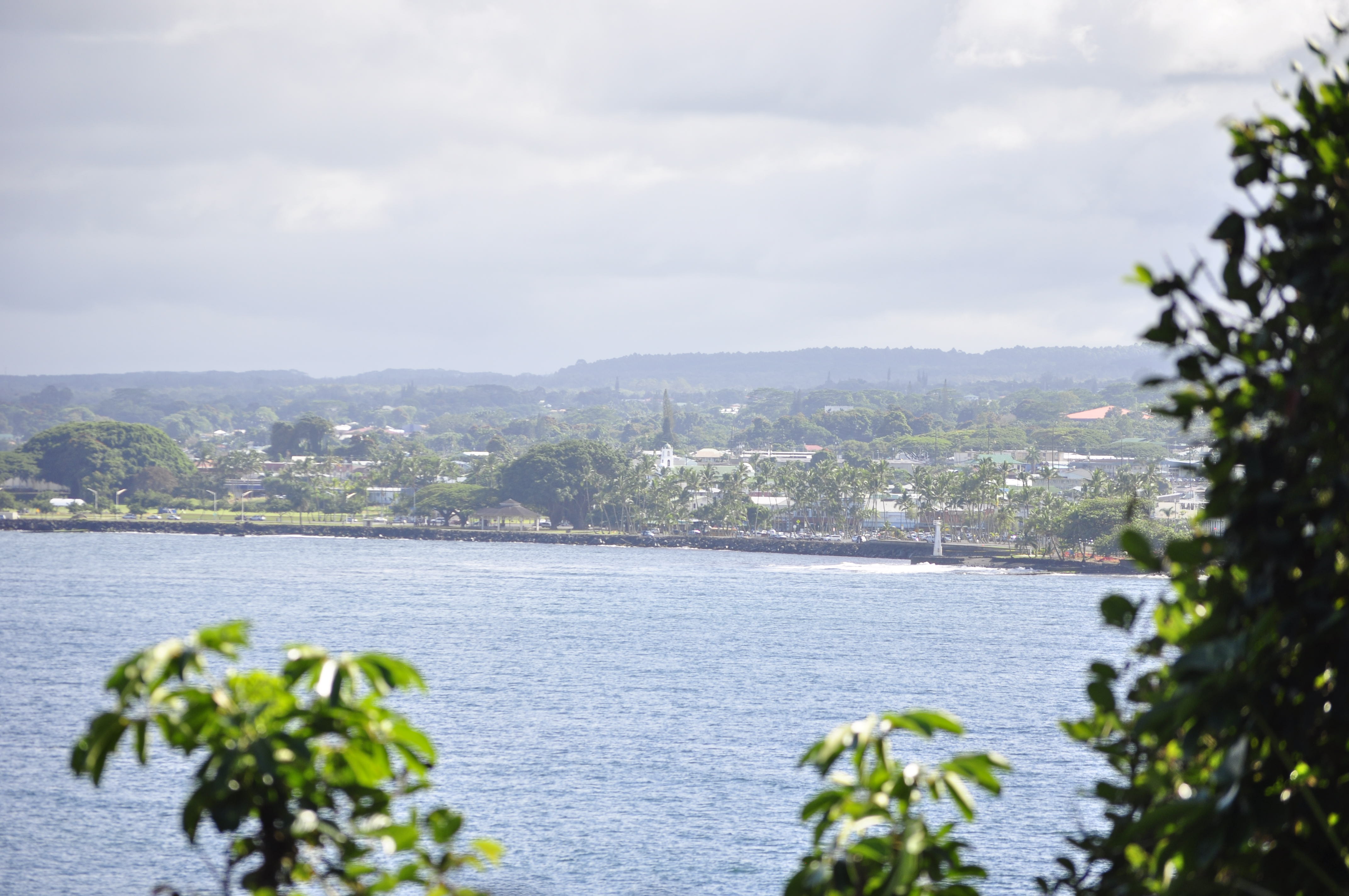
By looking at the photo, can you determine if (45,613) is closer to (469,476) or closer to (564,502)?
(564,502)

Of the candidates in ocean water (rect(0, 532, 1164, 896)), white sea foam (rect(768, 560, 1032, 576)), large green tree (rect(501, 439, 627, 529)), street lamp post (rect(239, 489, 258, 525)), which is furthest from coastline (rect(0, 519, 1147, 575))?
ocean water (rect(0, 532, 1164, 896))

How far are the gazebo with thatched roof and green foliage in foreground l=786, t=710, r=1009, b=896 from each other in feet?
340

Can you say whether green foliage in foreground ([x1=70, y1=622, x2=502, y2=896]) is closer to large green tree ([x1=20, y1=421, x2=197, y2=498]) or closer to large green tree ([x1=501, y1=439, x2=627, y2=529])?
large green tree ([x1=501, y1=439, x2=627, y2=529])

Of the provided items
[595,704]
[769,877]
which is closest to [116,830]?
[769,877]

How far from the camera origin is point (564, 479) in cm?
10456

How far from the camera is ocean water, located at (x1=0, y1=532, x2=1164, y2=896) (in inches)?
998

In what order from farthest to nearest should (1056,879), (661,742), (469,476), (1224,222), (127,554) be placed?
(469,476)
(127,554)
(661,742)
(1056,879)
(1224,222)

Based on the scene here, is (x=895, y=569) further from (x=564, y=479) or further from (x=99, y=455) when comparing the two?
(x=99, y=455)

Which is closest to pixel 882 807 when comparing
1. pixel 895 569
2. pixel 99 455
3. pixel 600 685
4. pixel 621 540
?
pixel 600 685

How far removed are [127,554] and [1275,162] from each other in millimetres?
94290

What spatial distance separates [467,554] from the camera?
302ft

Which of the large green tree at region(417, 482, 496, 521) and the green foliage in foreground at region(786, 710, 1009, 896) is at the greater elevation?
the green foliage in foreground at region(786, 710, 1009, 896)

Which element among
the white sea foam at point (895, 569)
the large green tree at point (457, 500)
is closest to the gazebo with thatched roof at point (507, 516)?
the large green tree at point (457, 500)

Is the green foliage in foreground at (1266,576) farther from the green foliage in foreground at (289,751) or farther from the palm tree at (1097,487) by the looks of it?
the palm tree at (1097,487)
